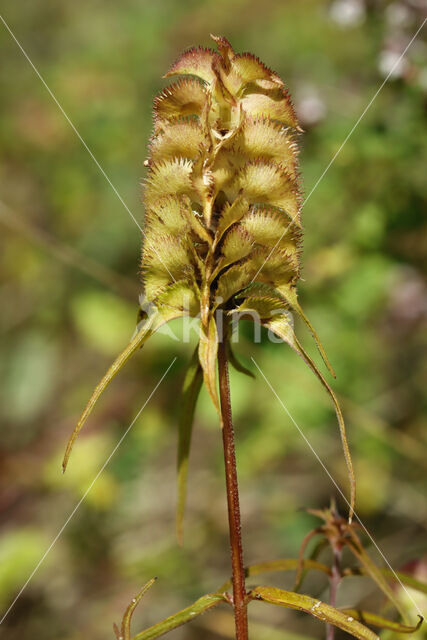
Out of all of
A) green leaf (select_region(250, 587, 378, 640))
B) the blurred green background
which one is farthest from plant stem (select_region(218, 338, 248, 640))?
the blurred green background

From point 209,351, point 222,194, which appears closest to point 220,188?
point 222,194

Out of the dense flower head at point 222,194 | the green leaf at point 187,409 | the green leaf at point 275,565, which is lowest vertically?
the green leaf at point 275,565

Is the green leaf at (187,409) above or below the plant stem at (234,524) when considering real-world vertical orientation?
above

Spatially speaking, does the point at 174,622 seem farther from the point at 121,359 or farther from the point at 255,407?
the point at 255,407

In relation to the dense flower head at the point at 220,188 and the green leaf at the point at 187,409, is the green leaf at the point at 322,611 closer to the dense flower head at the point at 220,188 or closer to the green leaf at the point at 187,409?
the green leaf at the point at 187,409

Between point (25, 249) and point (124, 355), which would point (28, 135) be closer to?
point (25, 249)

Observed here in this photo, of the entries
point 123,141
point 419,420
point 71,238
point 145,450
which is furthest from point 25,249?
point 419,420

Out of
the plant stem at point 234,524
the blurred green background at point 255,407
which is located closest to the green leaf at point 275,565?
the plant stem at point 234,524

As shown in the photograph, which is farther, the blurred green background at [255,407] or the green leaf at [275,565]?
the blurred green background at [255,407]

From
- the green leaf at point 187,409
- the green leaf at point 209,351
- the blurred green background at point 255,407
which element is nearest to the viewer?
the green leaf at point 209,351
